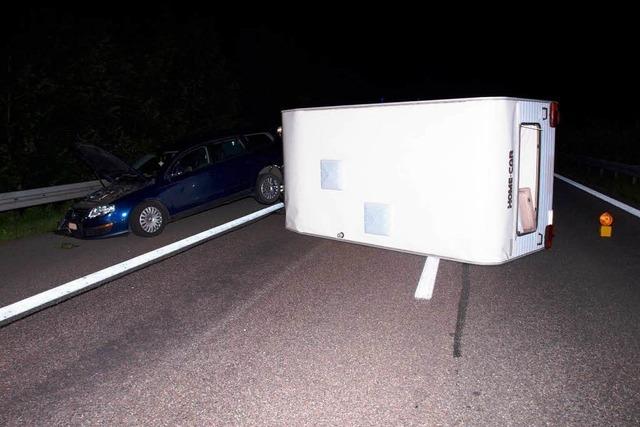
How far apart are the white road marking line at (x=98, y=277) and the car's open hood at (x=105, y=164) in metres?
A: 1.86

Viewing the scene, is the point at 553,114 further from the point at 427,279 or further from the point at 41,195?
the point at 41,195

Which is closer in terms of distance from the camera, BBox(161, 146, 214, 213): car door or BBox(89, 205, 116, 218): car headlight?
BBox(89, 205, 116, 218): car headlight

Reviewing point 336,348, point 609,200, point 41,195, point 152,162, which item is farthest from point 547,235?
point 41,195

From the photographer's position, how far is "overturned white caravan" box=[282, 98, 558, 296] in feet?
17.6

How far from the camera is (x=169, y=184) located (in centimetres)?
928

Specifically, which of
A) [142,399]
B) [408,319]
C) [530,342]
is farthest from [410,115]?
[142,399]

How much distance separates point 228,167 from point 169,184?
144cm

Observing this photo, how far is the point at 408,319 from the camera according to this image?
15.6ft

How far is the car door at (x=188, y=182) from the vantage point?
9.34 metres

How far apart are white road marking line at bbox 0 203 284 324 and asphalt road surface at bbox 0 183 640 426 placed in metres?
0.28

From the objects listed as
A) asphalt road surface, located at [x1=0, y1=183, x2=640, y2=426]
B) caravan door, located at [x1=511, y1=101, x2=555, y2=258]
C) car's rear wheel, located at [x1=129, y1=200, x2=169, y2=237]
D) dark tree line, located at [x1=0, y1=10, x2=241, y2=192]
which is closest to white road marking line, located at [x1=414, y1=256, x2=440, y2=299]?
asphalt road surface, located at [x1=0, y1=183, x2=640, y2=426]

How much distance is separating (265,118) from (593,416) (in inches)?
1177

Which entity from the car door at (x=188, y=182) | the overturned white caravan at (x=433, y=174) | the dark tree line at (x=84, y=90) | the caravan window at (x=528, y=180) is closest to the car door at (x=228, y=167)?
the car door at (x=188, y=182)

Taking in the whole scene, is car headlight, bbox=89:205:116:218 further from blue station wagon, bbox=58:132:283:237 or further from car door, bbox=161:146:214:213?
car door, bbox=161:146:214:213
